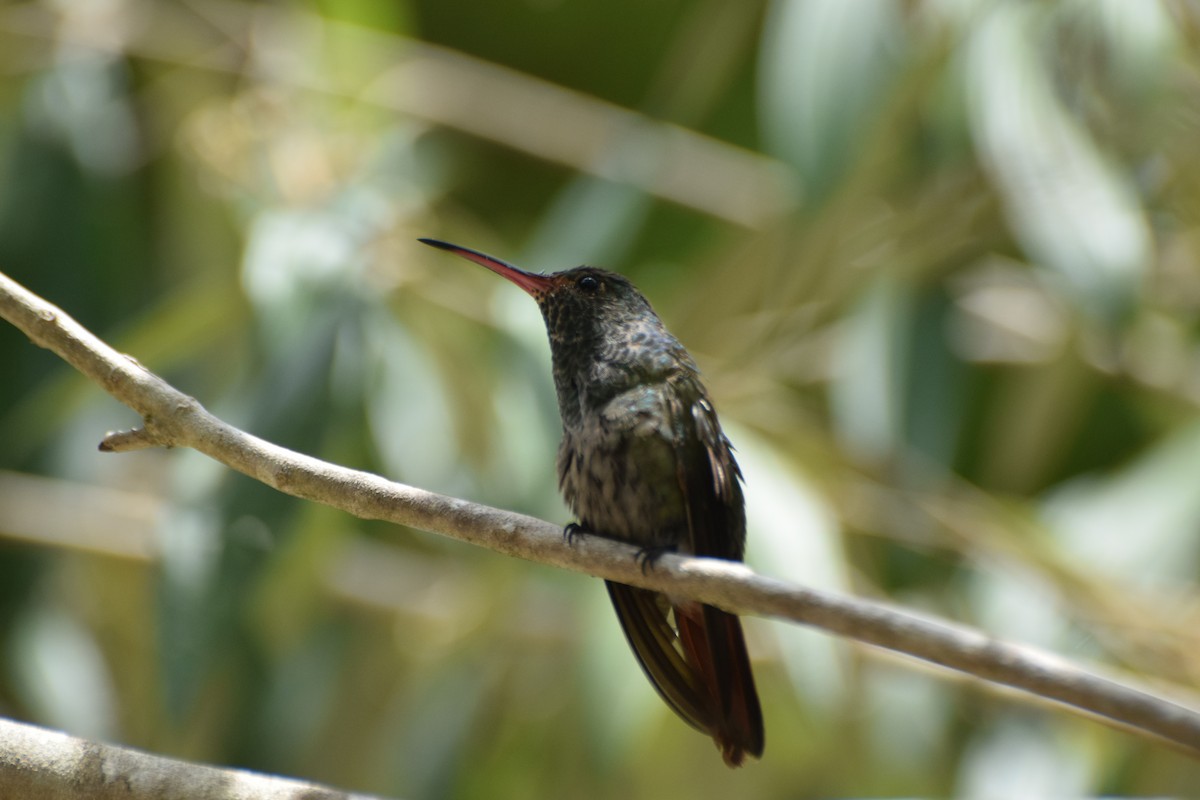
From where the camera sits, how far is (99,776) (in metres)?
1.54

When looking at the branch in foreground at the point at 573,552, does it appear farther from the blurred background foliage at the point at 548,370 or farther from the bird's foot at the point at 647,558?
the blurred background foliage at the point at 548,370

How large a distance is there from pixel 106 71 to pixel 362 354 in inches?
65.4

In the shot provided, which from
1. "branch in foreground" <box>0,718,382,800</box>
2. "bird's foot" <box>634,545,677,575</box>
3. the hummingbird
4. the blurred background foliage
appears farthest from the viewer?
the blurred background foliage

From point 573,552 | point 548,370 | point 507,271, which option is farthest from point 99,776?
point 548,370

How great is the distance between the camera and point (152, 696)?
331 cm

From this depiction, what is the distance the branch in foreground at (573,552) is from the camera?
114cm

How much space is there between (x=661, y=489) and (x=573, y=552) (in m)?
0.60

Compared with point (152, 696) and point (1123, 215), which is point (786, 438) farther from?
point (152, 696)

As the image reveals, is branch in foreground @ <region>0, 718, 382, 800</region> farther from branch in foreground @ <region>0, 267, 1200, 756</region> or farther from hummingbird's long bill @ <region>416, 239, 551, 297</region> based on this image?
hummingbird's long bill @ <region>416, 239, 551, 297</region>

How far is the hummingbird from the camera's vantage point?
1.84m

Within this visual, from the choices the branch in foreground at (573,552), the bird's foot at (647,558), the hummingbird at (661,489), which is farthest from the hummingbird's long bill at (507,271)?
the bird's foot at (647,558)

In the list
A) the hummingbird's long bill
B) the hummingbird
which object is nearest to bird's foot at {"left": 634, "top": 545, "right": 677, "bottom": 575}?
the hummingbird

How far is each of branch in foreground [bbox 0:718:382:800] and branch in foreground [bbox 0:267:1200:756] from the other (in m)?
0.34

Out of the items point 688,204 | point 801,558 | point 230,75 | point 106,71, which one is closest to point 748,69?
point 688,204
